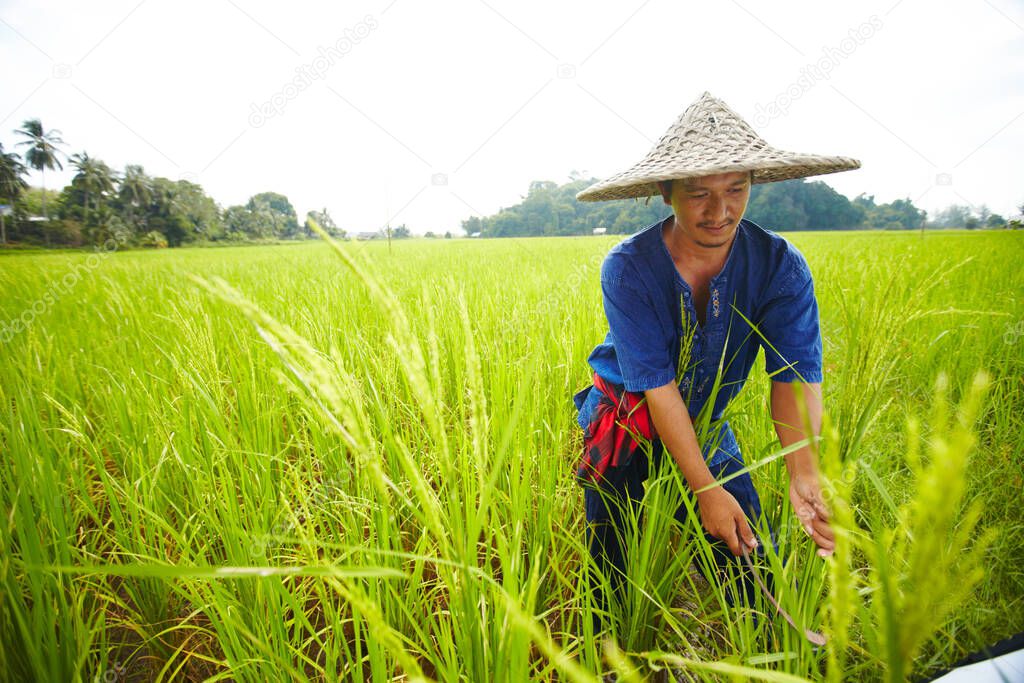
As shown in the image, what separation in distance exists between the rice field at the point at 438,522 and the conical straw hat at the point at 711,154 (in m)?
0.38

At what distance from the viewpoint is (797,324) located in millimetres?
1206

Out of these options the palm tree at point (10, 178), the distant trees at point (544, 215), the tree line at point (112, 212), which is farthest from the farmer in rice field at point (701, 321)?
the palm tree at point (10, 178)

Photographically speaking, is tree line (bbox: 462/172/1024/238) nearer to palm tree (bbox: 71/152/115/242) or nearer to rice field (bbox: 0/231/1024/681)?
rice field (bbox: 0/231/1024/681)

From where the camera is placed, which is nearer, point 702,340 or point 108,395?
point 702,340

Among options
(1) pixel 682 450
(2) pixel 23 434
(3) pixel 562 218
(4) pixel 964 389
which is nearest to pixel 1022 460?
(4) pixel 964 389


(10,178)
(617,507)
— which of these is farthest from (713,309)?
(10,178)

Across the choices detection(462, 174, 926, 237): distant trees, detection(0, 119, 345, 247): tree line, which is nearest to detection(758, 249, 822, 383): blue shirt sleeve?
detection(462, 174, 926, 237): distant trees

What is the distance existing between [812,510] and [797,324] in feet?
1.66

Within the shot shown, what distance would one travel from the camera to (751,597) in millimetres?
1286

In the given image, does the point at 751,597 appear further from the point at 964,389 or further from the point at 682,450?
the point at 964,389

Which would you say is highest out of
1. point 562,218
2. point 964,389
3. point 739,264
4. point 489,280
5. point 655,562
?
point 562,218

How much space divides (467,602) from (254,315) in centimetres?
51

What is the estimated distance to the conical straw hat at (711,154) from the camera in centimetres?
100

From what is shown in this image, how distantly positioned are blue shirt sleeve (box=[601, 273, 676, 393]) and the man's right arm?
67 mm
